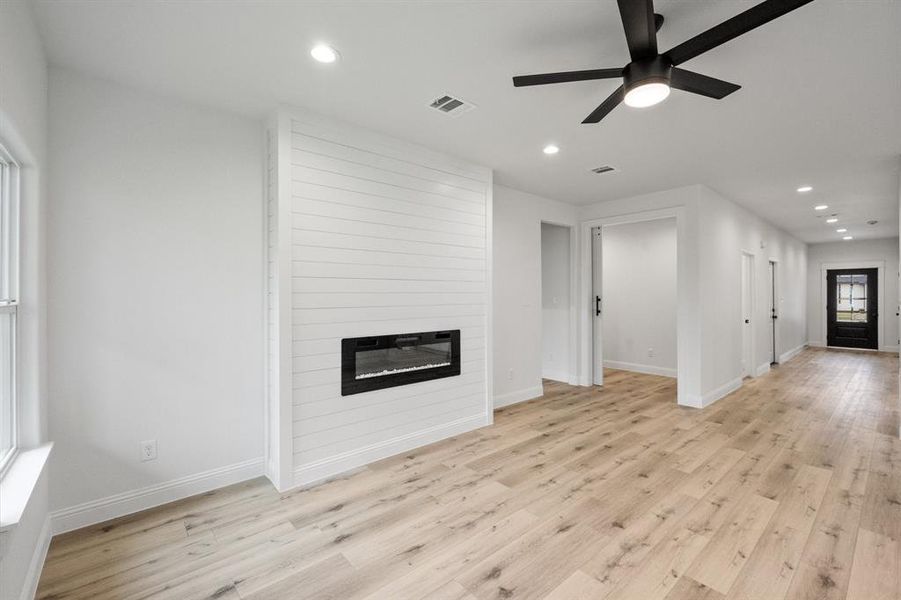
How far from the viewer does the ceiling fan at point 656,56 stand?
154cm

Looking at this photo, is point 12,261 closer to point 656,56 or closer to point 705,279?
point 656,56

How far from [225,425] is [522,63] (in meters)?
3.08

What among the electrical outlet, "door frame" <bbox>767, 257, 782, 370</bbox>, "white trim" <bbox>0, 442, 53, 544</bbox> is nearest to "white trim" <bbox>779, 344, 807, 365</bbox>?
"door frame" <bbox>767, 257, 782, 370</bbox>

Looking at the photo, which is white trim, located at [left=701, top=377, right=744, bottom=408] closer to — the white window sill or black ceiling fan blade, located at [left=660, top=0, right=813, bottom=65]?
black ceiling fan blade, located at [left=660, top=0, right=813, bottom=65]

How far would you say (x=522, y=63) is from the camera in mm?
2293

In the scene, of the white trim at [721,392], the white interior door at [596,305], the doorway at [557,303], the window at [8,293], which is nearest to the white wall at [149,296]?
the window at [8,293]

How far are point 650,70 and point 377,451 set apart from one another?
3.10 m

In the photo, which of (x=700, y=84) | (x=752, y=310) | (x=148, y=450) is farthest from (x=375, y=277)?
(x=752, y=310)

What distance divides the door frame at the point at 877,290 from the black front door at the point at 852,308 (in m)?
0.04

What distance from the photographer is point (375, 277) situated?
130 inches

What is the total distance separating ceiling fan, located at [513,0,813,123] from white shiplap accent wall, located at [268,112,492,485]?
5.35 ft

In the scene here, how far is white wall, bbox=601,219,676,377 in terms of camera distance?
6695mm

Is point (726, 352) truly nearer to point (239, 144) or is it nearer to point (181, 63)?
point (239, 144)

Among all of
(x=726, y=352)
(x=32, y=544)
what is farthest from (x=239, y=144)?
(x=726, y=352)
